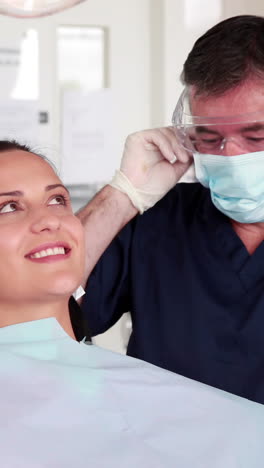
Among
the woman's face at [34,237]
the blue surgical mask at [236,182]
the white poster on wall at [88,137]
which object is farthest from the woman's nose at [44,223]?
the white poster on wall at [88,137]

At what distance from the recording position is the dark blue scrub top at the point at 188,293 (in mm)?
1572

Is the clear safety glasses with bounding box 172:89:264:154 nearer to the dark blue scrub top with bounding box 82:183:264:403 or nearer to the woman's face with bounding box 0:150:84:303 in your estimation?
the dark blue scrub top with bounding box 82:183:264:403

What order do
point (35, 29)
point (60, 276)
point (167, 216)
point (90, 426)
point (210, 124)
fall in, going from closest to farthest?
point (90, 426) < point (60, 276) < point (210, 124) < point (167, 216) < point (35, 29)

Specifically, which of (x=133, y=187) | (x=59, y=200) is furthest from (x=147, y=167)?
(x=59, y=200)

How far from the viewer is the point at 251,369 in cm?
155

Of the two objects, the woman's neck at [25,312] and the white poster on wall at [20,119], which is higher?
the white poster on wall at [20,119]

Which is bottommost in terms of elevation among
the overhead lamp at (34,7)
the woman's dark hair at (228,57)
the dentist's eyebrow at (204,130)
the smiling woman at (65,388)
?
the smiling woman at (65,388)

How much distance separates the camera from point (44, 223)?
49.9 inches

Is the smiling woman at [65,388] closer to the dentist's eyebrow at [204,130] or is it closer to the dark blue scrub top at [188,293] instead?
the dark blue scrub top at [188,293]

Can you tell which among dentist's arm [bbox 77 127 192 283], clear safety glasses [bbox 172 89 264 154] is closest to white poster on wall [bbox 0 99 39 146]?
dentist's arm [bbox 77 127 192 283]

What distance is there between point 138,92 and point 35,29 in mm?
562

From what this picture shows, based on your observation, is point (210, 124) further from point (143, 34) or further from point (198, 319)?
point (143, 34)

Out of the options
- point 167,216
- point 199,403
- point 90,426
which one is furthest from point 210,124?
point 90,426

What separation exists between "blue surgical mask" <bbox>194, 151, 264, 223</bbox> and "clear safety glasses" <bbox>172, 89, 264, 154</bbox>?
0.08 ft
